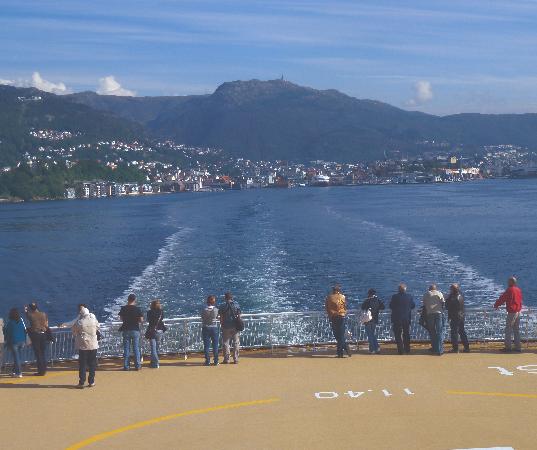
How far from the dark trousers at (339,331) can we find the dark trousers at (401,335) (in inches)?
37.4

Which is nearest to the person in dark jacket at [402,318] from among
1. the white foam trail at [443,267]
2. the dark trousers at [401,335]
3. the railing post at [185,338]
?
the dark trousers at [401,335]

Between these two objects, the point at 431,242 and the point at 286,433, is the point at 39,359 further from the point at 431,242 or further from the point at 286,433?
the point at 431,242

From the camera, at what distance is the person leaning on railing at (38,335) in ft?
46.6

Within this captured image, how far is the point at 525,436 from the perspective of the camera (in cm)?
1034

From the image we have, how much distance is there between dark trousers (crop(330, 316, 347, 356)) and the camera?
15000mm

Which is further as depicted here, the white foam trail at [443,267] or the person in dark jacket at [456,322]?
the white foam trail at [443,267]

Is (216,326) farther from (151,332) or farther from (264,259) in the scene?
(264,259)

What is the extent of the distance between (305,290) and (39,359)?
961 inches

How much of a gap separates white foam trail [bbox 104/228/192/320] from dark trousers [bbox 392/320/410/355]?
19615 mm

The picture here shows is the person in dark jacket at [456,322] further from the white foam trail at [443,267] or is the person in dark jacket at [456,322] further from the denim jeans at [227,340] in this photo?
the white foam trail at [443,267]

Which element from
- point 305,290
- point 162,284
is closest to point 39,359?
point 305,290

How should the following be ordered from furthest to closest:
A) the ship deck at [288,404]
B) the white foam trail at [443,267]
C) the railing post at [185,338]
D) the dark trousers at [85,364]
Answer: the white foam trail at [443,267], the railing post at [185,338], the dark trousers at [85,364], the ship deck at [288,404]

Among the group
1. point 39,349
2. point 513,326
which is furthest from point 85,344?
point 513,326

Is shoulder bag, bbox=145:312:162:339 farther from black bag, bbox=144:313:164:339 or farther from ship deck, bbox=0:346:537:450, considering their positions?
ship deck, bbox=0:346:537:450
